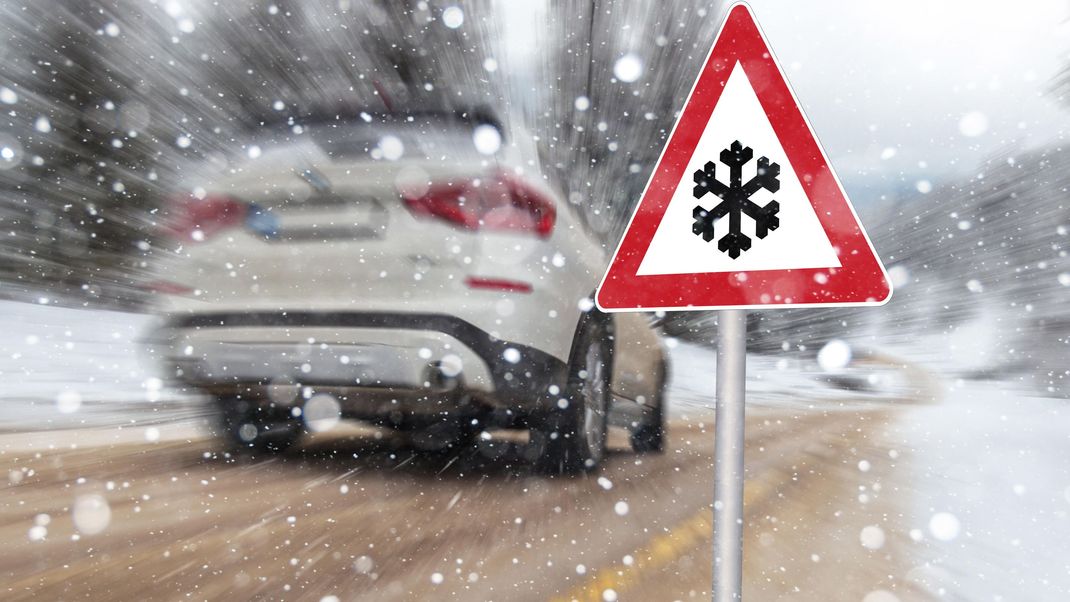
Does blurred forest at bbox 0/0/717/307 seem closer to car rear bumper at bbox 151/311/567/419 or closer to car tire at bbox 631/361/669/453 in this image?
car tire at bbox 631/361/669/453

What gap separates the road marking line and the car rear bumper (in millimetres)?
882

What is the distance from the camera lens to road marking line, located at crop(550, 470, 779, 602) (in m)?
2.60

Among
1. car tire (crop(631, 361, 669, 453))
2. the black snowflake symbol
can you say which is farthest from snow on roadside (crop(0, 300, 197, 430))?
the black snowflake symbol

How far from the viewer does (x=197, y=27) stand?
9047mm

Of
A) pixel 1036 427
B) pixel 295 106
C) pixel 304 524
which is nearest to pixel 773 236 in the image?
pixel 304 524

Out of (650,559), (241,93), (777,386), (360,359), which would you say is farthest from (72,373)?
(777,386)

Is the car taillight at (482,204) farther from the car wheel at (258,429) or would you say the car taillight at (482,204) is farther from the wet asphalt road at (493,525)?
the car wheel at (258,429)

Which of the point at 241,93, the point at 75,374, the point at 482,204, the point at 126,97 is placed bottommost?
the point at 75,374

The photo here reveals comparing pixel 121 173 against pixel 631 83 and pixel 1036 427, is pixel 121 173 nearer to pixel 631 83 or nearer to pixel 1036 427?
pixel 1036 427

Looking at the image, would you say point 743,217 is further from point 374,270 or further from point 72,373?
point 72,373

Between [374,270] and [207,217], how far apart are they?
778mm

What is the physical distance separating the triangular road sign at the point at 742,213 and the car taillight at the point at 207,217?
1.97 metres

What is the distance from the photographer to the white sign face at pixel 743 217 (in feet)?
6.35

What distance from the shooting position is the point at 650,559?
2967 mm
